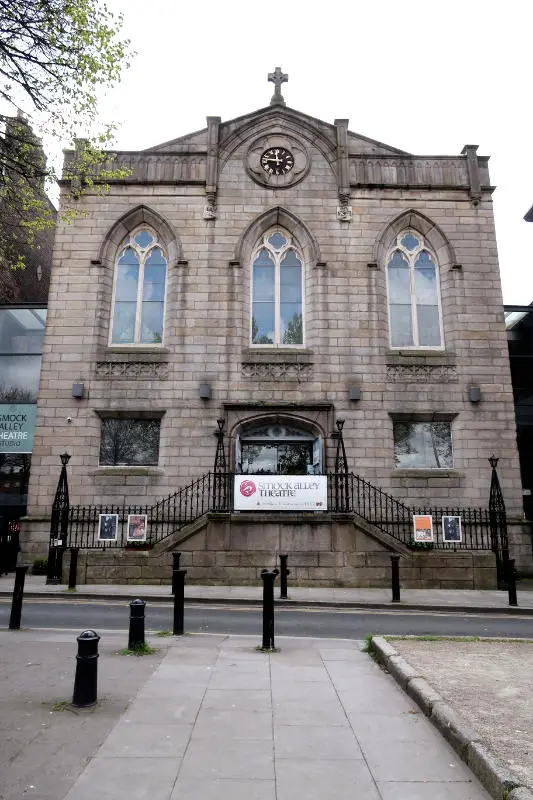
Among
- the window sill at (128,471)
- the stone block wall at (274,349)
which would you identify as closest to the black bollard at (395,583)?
the stone block wall at (274,349)

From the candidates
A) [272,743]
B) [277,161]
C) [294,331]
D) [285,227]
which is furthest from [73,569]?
[277,161]

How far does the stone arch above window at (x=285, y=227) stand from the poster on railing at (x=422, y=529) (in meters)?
9.53

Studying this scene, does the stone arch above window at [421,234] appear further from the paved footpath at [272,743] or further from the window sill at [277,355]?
the paved footpath at [272,743]

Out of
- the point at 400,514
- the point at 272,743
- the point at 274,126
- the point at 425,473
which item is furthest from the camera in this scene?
the point at 274,126

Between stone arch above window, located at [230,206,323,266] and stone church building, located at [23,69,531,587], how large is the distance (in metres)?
0.07

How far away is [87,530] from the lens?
689 inches

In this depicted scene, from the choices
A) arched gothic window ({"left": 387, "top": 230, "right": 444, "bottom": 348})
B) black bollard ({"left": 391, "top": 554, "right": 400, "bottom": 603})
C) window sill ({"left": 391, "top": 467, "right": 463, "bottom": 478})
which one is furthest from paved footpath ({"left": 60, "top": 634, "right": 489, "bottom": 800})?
arched gothic window ({"left": 387, "top": 230, "right": 444, "bottom": 348})

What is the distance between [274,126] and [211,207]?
421cm

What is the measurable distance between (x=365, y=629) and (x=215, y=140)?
17658 millimetres

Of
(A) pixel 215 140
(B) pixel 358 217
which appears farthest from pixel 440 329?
(A) pixel 215 140

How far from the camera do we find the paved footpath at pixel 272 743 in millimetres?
3736

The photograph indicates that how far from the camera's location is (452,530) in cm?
1580

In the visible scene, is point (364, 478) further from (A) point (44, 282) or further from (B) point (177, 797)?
(A) point (44, 282)

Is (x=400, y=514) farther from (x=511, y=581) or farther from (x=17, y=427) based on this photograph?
(x=17, y=427)
